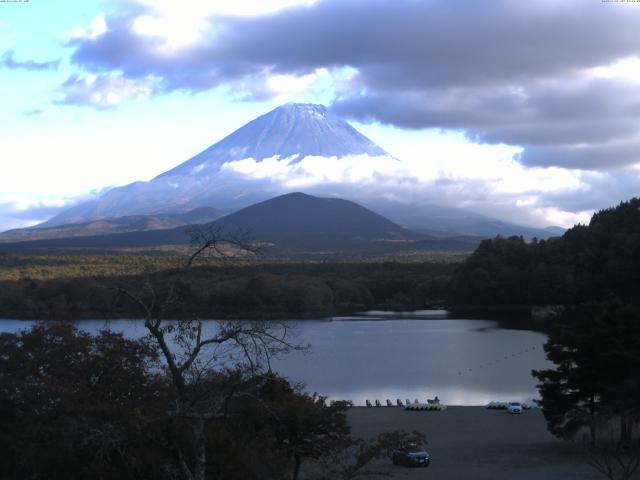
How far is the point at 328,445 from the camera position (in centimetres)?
814

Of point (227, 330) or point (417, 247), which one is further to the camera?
point (417, 247)

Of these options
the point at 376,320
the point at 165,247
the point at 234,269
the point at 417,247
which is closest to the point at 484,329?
the point at 376,320

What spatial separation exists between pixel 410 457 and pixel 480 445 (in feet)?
8.51

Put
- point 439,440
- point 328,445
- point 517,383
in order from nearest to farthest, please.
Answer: point 328,445, point 439,440, point 517,383

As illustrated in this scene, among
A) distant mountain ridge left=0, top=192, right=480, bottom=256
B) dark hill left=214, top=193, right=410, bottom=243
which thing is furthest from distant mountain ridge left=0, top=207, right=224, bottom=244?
distant mountain ridge left=0, top=192, right=480, bottom=256

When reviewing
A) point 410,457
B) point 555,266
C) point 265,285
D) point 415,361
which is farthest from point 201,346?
point 555,266

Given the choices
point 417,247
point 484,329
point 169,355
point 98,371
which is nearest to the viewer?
point 169,355

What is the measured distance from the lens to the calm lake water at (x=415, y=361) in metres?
23.2

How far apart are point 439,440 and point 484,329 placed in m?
24.9

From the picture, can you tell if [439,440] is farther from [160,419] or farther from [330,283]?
[330,283]

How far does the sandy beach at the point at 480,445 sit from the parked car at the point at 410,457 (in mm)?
120

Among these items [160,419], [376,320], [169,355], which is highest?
[169,355]

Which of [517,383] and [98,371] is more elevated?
[98,371]

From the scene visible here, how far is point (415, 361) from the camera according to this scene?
96.2 ft
